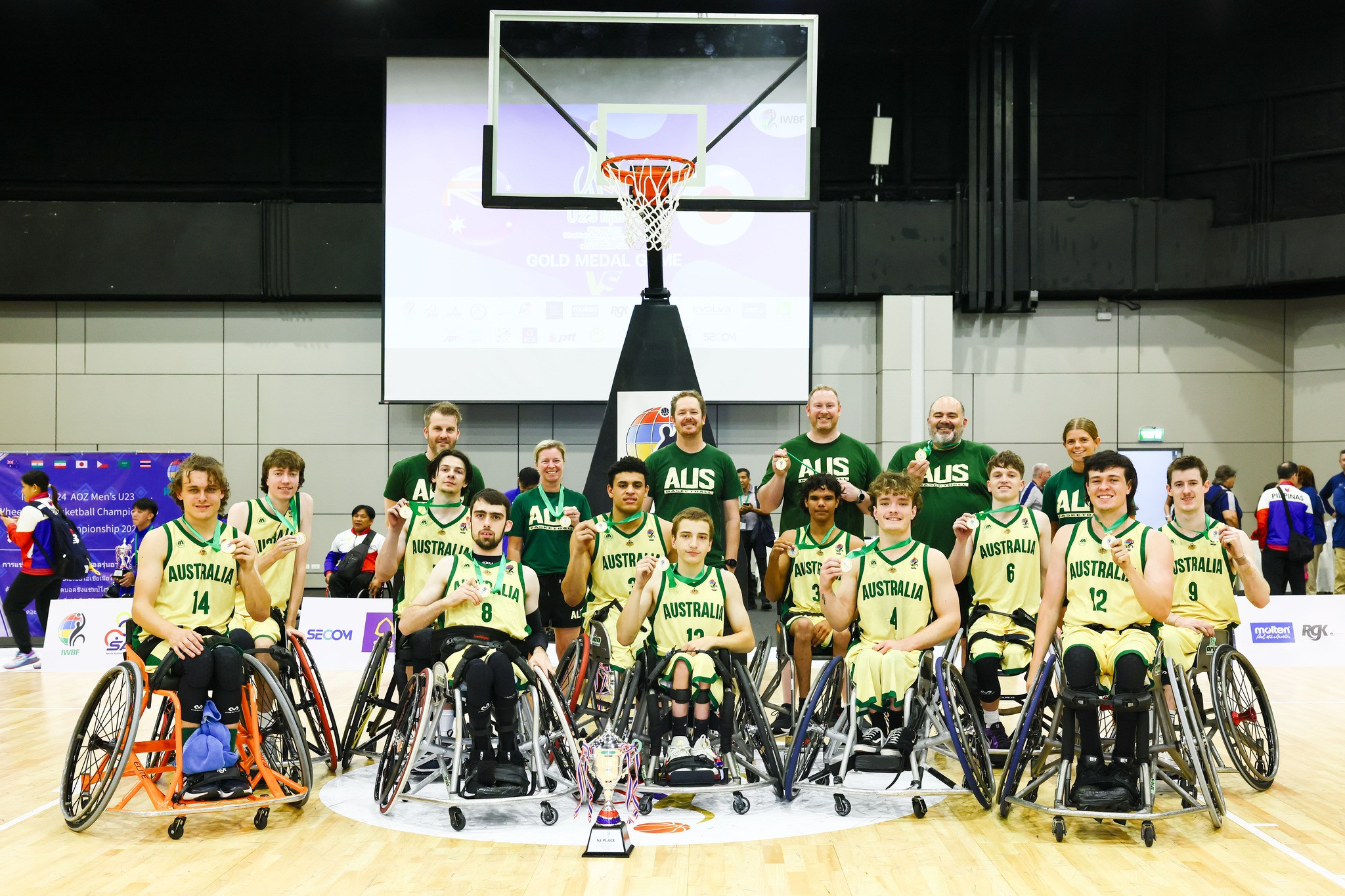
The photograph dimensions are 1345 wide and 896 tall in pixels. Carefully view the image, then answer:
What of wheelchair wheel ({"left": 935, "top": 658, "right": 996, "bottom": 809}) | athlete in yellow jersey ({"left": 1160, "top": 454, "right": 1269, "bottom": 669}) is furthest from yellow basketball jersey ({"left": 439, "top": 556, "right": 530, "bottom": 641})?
athlete in yellow jersey ({"left": 1160, "top": 454, "right": 1269, "bottom": 669})

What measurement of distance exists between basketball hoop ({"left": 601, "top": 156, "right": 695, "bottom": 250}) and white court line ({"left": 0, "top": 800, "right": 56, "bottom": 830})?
14.8 ft

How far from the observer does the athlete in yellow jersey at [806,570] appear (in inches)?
194

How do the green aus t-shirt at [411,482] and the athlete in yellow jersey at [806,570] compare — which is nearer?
the athlete in yellow jersey at [806,570]

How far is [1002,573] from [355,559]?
5.77 metres

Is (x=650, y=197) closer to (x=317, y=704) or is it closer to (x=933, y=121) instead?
(x=317, y=704)

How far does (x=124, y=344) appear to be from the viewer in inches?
430

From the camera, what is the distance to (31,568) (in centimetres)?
744

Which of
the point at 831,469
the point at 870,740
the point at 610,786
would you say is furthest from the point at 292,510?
the point at 870,740

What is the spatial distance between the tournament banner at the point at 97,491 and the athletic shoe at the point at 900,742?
758 cm

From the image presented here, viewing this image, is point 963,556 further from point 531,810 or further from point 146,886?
point 146,886

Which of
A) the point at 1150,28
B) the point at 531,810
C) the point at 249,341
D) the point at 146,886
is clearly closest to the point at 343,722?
the point at 531,810

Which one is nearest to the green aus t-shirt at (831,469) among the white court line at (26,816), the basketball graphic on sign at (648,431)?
the basketball graphic on sign at (648,431)

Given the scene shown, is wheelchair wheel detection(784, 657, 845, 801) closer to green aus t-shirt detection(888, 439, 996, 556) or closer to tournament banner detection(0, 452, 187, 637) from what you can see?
green aus t-shirt detection(888, 439, 996, 556)

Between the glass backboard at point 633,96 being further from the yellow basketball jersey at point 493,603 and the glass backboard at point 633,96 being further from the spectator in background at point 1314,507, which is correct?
the spectator in background at point 1314,507
